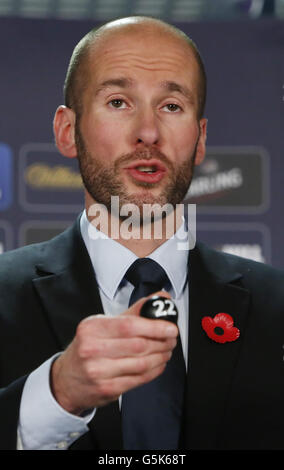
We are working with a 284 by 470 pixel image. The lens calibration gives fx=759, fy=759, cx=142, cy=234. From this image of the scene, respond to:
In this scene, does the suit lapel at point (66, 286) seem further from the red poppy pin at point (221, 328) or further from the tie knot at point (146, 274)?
the red poppy pin at point (221, 328)

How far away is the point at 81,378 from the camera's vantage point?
0.94m

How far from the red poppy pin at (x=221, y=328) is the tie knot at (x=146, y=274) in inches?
3.9

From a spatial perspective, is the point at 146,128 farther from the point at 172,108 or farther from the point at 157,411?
the point at 157,411

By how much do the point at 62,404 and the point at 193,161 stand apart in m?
0.55

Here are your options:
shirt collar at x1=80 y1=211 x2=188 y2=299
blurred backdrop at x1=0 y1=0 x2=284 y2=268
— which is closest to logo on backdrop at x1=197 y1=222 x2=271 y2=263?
blurred backdrop at x1=0 y1=0 x2=284 y2=268

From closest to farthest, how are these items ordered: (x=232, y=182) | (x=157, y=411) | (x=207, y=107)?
(x=157, y=411) → (x=207, y=107) → (x=232, y=182)

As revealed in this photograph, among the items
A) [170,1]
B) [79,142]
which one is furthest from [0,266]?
[170,1]

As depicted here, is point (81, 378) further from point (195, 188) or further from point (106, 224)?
point (195, 188)

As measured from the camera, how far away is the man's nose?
1259mm

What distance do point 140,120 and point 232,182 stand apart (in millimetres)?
1847

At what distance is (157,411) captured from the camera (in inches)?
46.9

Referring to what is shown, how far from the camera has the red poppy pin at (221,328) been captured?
49.4 inches

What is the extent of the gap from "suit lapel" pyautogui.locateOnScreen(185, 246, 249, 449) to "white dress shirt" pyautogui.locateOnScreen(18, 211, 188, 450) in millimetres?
29

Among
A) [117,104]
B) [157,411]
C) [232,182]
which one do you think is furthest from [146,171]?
[232,182]
